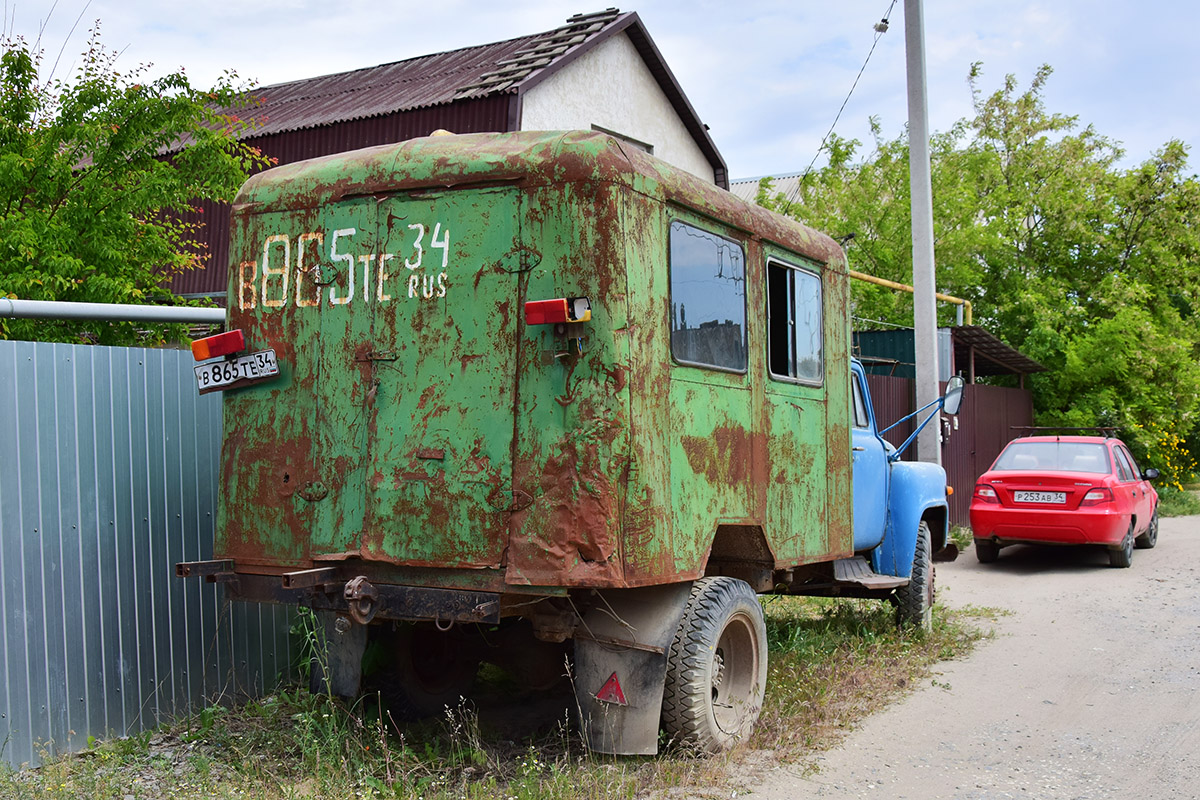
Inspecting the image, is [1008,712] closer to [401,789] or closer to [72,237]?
[401,789]

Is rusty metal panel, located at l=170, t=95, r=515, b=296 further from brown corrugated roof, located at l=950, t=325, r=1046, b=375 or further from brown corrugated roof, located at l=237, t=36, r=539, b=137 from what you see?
brown corrugated roof, located at l=950, t=325, r=1046, b=375

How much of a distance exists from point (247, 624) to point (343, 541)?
1937 millimetres

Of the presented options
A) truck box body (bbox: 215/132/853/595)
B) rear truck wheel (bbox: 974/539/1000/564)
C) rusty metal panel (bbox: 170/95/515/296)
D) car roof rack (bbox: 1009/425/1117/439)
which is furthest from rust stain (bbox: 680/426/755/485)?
car roof rack (bbox: 1009/425/1117/439)

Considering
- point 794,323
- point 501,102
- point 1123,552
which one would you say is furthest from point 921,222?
point 501,102

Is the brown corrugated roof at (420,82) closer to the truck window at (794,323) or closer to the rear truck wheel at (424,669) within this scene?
the truck window at (794,323)

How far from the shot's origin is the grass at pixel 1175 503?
Result: 1981 cm

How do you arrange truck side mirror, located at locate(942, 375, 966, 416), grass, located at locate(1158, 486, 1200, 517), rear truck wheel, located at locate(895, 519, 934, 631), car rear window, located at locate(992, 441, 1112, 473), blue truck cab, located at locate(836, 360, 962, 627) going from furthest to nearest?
grass, located at locate(1158, 486, 1200, 517), car rear window, located at locate(992, 441, 1112, 473), rear truck wheel, located at locate(895, 519, 934, 631), truck side mirror, located at locate(942, 375, 966, 416), blue truck cab, located at locate(836, 360, 962, 627)

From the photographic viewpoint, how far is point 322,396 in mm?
5195

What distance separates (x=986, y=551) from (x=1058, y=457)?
145 cm

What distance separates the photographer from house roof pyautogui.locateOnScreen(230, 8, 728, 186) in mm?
15352

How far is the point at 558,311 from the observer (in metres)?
4.66

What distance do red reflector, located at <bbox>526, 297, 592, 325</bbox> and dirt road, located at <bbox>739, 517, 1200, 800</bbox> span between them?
2366 millimetres

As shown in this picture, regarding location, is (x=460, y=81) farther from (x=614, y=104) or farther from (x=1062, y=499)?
(x=1062, y=499)

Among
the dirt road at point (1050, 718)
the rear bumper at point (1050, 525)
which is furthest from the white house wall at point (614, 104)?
the dirt road at point (1050, 718)
